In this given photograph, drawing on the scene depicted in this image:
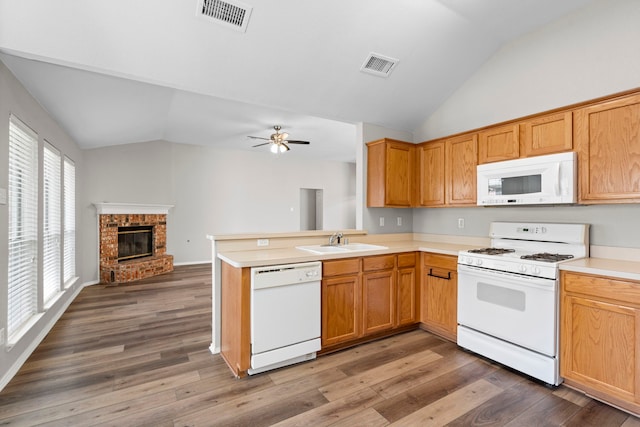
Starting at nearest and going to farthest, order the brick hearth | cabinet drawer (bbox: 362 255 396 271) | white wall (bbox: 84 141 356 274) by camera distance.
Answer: cabinet drawer (bbox: 362 255 396 271)
the brick hearth
white wall (bbox: 84 141 356 274)

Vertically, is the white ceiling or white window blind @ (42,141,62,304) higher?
A: the white ceiling

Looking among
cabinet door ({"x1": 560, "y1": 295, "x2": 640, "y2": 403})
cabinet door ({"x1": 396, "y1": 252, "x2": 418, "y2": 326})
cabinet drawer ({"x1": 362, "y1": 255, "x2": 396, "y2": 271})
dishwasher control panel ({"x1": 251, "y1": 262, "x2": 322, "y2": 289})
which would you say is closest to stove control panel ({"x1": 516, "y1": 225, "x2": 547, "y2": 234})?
cabinet door ({"x1": 560, "y1": 295, "x2": 640, "y2": 403})

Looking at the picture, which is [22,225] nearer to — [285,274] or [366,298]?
[285,274]

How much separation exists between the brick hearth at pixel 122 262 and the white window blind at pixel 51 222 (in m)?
1.64

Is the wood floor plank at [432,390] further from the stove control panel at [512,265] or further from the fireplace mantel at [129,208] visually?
the fireplace mantel at [129,208]

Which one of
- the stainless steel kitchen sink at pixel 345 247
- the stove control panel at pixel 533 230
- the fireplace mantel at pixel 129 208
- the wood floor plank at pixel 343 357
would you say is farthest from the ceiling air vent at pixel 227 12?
the fireplace mantel at pixel 129 208

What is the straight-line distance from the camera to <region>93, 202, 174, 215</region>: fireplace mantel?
565 centimetres

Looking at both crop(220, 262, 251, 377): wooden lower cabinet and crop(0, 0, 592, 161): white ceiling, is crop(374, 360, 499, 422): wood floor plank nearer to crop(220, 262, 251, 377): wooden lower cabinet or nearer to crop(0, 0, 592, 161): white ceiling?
crop(220, 262, 251, 377): wooden lower cabinet

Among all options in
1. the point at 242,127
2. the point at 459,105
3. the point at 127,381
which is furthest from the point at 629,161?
the point at 242,127

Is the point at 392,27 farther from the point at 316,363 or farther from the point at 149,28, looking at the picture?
the point at 316,363

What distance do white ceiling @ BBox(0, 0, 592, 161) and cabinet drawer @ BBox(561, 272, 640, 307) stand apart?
239cm

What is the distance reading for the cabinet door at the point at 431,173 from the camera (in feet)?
12.0

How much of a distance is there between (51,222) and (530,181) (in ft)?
17.1

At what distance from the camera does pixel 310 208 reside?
29.9ft
